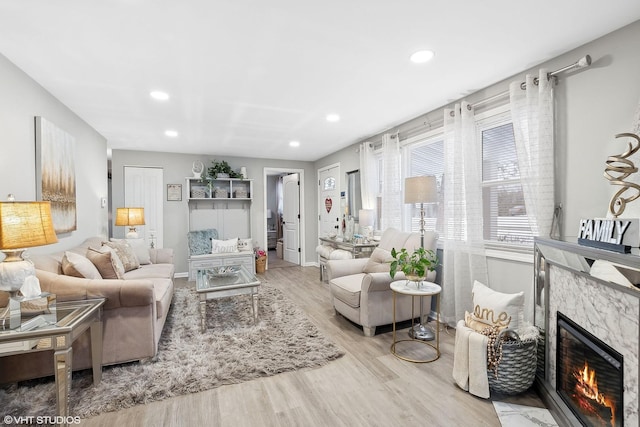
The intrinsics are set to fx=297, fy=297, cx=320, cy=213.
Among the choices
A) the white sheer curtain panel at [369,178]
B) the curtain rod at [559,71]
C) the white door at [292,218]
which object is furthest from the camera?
the white door at [292,218]

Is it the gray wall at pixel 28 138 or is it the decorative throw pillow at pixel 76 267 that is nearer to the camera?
the gray wall at pixel 28 138

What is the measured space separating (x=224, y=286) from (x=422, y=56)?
279 centimetres

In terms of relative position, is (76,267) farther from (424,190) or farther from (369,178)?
(369,178)

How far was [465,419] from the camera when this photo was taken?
5.85ft

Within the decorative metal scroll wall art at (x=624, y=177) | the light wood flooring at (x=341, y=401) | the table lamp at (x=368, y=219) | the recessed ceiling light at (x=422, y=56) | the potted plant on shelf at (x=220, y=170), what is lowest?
the light wood flooring at (x=341, y=401)

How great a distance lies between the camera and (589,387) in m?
1.53

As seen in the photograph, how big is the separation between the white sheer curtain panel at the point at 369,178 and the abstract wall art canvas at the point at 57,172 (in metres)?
3.68

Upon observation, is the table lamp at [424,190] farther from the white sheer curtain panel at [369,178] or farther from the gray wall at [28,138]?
the gray wall at [28,138]

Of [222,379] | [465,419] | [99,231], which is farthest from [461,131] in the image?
[99,231]

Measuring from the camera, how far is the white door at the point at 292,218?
6.84 m

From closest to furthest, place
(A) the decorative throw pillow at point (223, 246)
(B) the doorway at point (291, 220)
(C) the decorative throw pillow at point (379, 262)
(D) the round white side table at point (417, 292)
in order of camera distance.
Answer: (D) the round white side table at point (417, 292), (C) the decorative throw pillow at point (379, 262), (A) the decorative throw pillow at point (223, 246), (B) the doorway at point (291, 220)

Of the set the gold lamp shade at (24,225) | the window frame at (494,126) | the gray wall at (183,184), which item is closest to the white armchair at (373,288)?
the window frame at (494,126)

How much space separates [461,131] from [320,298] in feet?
9.12

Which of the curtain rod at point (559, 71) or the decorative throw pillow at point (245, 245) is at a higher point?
the curtain rod at point (559, 71)
